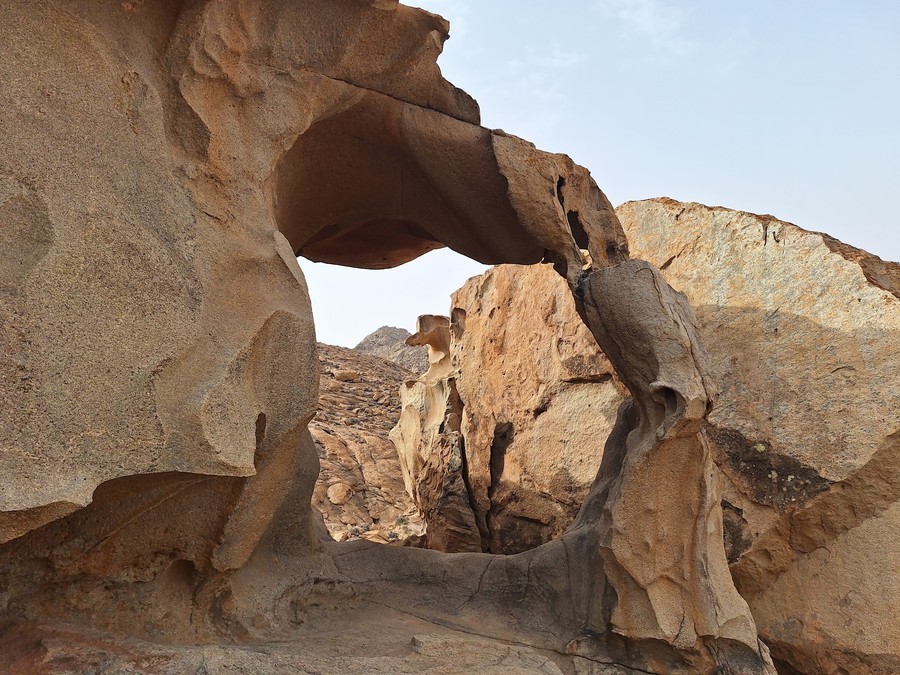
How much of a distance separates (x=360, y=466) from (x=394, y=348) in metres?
7.68

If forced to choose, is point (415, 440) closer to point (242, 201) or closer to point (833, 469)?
point (833, 469)

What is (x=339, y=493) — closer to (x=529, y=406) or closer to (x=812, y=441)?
(x=529, y=406)

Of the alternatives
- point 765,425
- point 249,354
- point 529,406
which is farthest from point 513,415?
point 249,354

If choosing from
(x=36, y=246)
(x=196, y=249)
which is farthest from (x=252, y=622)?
(x=36, y=246)

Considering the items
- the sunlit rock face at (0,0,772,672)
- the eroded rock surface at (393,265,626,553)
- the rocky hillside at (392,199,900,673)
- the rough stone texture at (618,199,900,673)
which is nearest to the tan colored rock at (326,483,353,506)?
the eroded rock surface at (393,265,626,553)

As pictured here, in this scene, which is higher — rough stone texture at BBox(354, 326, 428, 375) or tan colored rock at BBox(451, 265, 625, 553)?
rough stone texture at BBox(354, 326, 428, 375)

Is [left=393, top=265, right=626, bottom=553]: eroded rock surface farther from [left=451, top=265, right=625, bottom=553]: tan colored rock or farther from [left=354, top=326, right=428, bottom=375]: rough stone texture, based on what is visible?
[left=354, top=326, right=428, bottom=375]: rough stone texture

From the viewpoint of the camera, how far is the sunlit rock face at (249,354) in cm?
177

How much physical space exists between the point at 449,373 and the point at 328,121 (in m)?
2.65

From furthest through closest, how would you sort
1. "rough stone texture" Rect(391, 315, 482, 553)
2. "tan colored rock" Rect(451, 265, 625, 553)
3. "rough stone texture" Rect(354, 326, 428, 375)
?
"rough stone texture" Rect(354, 326, 428, 375), "rough stone texture" Rect(391, 315, 482, 553), "tan colored rock" Rect(451, 265, 625, 553)

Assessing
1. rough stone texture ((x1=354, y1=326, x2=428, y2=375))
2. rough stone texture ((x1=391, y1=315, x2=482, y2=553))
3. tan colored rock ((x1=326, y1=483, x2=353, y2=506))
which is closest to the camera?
rough stone texture ((x1=391, y1=315, x2=482, y2=553))

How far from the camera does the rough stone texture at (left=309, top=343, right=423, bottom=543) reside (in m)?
5.82

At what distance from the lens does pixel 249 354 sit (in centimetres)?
212

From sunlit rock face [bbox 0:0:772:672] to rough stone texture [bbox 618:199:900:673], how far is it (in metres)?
0.70
